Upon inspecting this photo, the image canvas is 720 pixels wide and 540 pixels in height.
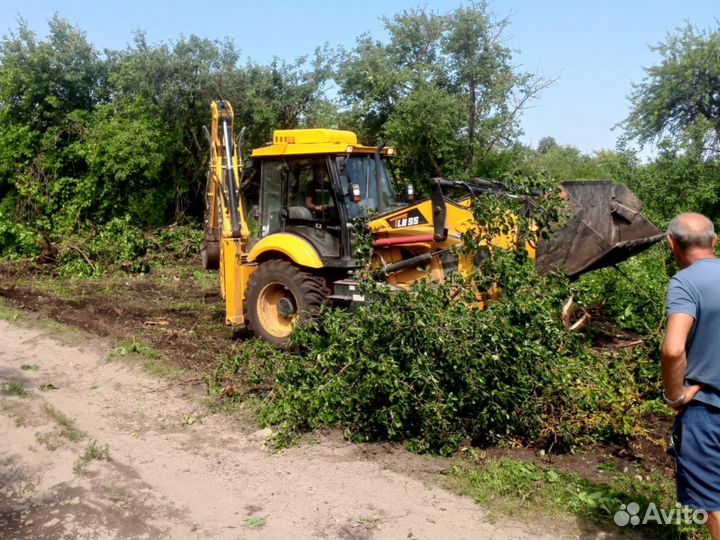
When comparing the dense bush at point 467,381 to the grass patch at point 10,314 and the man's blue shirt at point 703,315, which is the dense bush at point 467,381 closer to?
the man's blue shirt at point 703,315

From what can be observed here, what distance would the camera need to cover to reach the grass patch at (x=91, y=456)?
5445mm

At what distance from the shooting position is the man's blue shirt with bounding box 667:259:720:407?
3.31 metres

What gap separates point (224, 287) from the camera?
980 cm

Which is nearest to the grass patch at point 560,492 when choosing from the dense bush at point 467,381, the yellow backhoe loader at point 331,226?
the dense bush at point 467,381

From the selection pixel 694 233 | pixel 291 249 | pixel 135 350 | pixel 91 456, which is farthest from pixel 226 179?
pixel 694 233

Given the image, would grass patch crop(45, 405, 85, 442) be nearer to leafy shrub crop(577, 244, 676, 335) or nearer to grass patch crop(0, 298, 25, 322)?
grass patch crop(0, 298, 25, 322)

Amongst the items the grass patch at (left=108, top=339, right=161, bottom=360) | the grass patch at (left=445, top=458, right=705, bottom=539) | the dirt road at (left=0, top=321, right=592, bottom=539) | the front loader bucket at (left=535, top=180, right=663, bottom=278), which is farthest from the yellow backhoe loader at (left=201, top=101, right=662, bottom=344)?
the grass patch at (left=445, top=458, right=705, bottom=539)

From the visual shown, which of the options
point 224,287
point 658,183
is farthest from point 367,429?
point 658,183

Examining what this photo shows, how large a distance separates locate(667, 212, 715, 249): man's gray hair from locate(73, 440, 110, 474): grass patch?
4.52 metres

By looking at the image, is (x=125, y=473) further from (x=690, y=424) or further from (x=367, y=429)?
(x=690, y=424)

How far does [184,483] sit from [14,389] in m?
3.08

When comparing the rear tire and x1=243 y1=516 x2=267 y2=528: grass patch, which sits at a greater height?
the rear tire

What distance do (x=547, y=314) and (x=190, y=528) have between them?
125 inches

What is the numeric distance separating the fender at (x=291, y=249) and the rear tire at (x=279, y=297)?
0.56 ft
